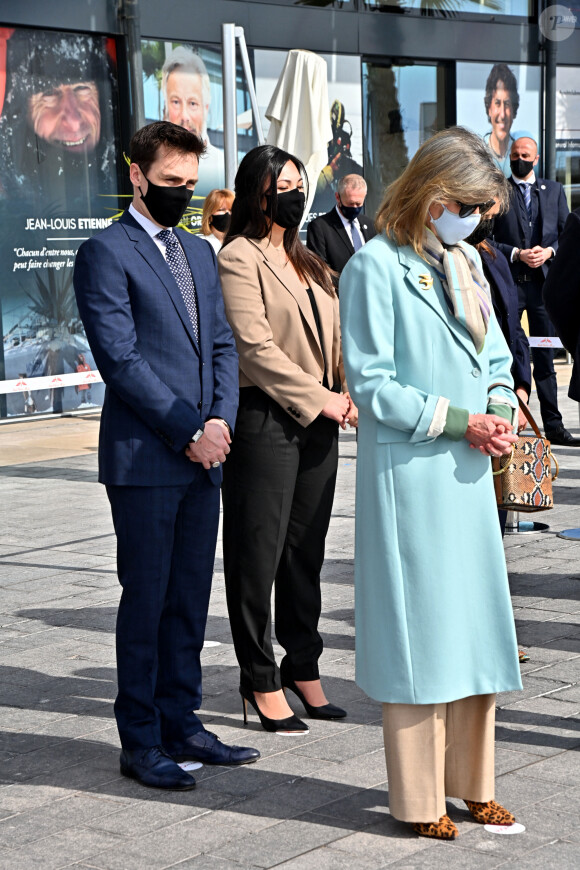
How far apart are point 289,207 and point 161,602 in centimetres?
153

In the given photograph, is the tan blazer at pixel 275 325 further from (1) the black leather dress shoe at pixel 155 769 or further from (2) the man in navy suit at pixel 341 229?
(2) the man in navy suit at pixel 341 229

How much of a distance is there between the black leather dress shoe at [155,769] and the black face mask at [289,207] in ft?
6.38

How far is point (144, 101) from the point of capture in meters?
14.8

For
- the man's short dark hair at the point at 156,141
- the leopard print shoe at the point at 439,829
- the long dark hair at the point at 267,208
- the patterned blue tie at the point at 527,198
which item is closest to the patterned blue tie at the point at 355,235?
the patterned blue tie at the point at 527,198

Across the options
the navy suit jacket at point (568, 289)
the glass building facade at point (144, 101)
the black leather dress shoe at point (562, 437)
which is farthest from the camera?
the glass building facade at point (144, 101)

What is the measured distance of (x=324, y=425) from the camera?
5043 mm

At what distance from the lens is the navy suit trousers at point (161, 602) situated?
173 inches

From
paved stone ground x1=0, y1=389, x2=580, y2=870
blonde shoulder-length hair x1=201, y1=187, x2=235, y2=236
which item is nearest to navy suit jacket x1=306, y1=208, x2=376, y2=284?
blonde shoulder-length hair x1=201, y1=187, x2=235, y2=236

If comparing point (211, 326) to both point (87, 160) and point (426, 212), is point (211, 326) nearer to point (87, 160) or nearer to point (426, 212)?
point (426, 212)

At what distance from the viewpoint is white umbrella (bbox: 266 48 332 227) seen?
11703 millimetres

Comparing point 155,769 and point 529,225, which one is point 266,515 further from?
point 529,225

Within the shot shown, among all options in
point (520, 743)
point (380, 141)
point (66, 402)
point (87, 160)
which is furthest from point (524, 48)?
point (520, 743)

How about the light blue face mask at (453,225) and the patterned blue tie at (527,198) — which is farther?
the patterned blue tie at (527,198)

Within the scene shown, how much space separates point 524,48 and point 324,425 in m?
15.0
